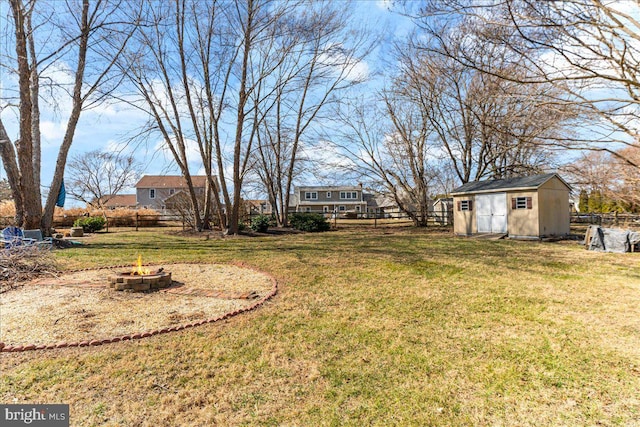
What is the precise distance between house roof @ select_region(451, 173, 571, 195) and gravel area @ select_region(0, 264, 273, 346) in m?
11.5

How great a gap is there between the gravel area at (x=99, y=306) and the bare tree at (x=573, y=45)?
15.3 ft

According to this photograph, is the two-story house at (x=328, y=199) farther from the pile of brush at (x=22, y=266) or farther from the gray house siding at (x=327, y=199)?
the pile of brush at (x=22, y=266)

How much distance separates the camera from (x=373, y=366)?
271 cm

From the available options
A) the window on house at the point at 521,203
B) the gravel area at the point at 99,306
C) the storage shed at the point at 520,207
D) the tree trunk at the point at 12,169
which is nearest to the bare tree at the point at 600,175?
the storage shed at the point at 520,207

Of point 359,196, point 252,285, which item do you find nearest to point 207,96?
point 252,285

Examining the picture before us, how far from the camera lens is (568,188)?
43.6ft

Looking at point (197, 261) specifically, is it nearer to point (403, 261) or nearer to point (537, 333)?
point (403, 261)

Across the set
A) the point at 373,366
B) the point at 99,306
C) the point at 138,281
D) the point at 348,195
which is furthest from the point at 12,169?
the point at 348,195

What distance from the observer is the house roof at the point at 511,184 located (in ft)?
41.0

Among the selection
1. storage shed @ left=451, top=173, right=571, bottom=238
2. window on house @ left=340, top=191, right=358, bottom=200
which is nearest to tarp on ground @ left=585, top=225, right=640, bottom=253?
storage shed @ left=451, top=173, right=571, bottom=238

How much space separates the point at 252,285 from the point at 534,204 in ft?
38.7

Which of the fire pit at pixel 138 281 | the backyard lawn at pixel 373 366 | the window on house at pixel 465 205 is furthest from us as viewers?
the window on house at pixel 465 205

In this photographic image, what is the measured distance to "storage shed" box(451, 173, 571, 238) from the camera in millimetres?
12391

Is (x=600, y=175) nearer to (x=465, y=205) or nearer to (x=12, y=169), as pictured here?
(x=465, y=205)
